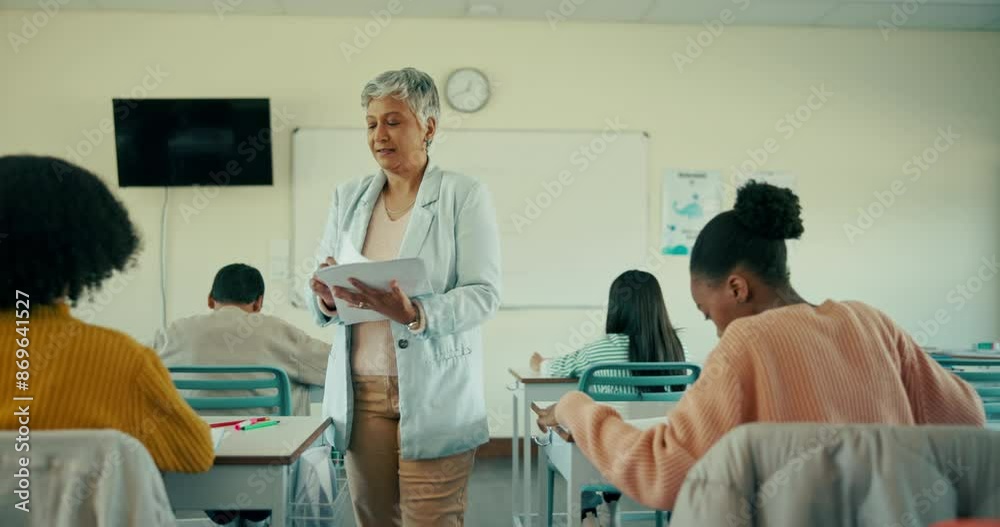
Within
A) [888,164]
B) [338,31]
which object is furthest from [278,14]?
Answer: [888,164]

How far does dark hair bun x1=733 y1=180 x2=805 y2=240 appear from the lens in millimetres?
1321

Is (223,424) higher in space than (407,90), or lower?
lower

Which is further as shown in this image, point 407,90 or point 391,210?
point 391,210

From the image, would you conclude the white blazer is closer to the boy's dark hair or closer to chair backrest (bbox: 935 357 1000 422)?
the boy's dark hair

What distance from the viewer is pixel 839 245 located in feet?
16.0

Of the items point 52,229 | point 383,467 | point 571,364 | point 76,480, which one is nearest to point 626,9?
point 571,364

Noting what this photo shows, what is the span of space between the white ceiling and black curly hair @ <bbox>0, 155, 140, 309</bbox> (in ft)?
11.6

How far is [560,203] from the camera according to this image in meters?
4.67

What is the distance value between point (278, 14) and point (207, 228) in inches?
54.0

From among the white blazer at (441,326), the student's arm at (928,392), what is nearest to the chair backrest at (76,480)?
the white blazer at (441,326)

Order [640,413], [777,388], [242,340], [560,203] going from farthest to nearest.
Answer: [560,203], [242,340], [640,413], [777,388]

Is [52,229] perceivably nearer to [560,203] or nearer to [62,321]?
[62,321]

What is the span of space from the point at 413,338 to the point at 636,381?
1251mm

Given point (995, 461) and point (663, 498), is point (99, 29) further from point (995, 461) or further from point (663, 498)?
point (995, 461)
